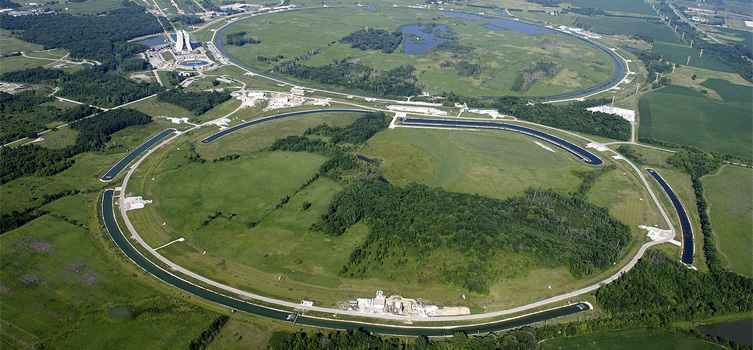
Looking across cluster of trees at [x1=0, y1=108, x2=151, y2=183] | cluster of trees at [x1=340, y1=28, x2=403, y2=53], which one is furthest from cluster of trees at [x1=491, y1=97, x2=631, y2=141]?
cluster of trees at [x1=0, y1=108, x2=151, y2=183]

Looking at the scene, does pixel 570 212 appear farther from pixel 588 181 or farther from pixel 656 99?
pixel 656 99

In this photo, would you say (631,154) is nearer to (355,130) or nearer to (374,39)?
(355,130)

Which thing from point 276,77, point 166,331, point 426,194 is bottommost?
point 166,331

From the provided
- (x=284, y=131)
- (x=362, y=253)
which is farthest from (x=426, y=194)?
(x=284, y=131)

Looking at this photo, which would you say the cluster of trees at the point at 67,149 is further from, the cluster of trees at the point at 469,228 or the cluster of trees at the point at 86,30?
the cluster of trees at the point at 469,228

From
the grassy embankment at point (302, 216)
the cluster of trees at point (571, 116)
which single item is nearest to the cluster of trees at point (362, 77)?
the cluster of trees at point (571, 116)

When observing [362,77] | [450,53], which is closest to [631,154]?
[362,77]

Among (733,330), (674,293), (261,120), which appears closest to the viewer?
(733,330)
